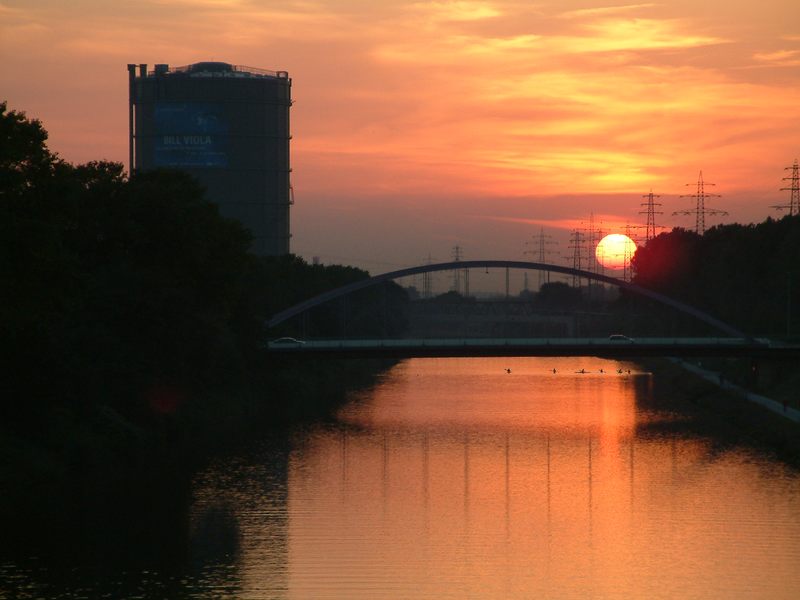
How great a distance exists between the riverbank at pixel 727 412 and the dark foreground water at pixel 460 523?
1995 mm

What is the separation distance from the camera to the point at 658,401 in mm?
97562

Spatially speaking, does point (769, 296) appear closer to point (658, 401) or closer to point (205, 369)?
point (658, 401)

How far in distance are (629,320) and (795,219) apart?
34046 mm

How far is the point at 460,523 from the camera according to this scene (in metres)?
49.9

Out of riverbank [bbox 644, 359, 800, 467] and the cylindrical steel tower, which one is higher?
the cylindrical steel tower

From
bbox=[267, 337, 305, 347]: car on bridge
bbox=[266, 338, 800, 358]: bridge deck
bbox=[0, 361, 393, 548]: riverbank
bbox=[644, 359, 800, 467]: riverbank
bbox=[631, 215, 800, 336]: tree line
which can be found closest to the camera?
bbox=[0, 361, 393, 548]: riverbank

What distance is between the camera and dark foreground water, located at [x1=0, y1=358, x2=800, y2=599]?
1608 inches

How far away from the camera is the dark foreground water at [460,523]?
40.8m

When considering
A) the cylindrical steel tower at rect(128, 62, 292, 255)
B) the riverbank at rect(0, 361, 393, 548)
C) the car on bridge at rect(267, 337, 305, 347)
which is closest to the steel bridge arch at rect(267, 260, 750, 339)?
the car on bridge at rect(267, 337, 305, 347)

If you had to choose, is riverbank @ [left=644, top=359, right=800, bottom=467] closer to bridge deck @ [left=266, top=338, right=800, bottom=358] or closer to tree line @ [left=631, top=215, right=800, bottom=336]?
bridge deck @ [left=266, top=338, right=800, bottom=358]

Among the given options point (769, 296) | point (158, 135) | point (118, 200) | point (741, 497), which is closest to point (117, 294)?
point (118, 200)

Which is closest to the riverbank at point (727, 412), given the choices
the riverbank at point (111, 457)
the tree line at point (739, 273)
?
the tree line at point (739, 273)

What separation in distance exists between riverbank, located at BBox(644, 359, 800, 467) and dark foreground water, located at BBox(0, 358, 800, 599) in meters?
Result: 1.99

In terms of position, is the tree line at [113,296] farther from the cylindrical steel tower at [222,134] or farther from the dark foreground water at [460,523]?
the cylindrical steel tower at [222,134]
